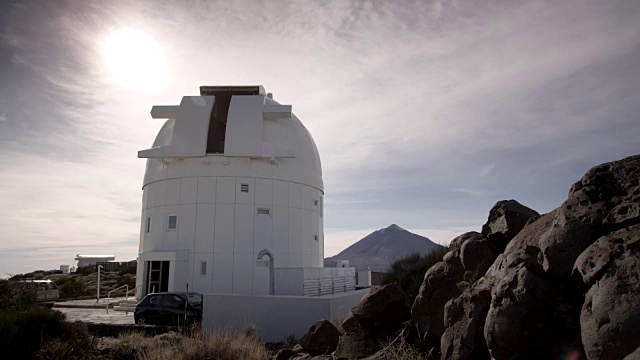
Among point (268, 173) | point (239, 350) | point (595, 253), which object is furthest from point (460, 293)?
point (268, 173)

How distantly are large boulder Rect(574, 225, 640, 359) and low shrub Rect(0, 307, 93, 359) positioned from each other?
26.0 ft

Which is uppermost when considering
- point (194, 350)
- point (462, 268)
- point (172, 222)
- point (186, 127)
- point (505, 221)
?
point (186, 127)

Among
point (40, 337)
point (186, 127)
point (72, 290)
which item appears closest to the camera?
point (40, 337)

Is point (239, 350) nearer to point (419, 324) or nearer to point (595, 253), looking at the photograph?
point (419, 324)

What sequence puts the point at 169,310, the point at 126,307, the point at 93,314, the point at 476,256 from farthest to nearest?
the point at 126,307 < the point at 93,314 < the point at 169,310 < the point at 476,256

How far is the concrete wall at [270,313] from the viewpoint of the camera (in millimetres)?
12109

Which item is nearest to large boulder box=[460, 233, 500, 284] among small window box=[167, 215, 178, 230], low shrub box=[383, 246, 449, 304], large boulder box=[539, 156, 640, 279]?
large boulder box=[539, 156, 640, 279]

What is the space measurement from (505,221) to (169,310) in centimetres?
1070

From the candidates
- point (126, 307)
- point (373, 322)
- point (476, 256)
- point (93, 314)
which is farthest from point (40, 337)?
point (126, 307)

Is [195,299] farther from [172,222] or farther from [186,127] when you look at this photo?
[186,127]

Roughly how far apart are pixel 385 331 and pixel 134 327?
27.6 ft

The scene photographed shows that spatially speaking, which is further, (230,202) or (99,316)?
(230,202)

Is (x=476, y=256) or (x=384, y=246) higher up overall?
(x=384, y=246)

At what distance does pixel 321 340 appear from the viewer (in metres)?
8.09
